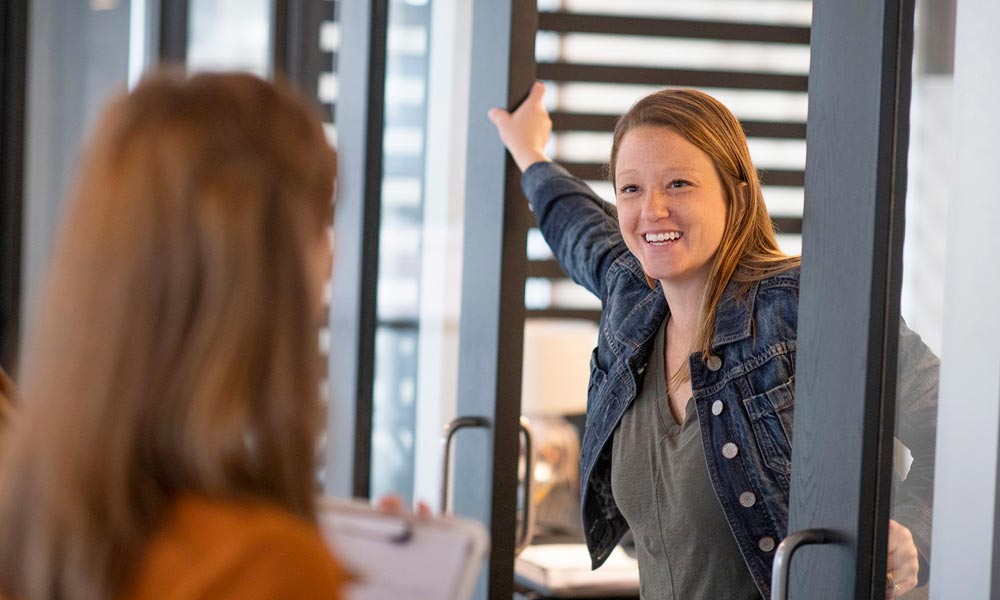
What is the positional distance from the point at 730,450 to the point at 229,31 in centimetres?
286

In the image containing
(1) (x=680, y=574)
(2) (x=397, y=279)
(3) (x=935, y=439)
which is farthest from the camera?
(2) (x=397, y=279)

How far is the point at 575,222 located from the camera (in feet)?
7.86

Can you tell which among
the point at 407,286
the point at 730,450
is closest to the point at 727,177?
the point at 730,450

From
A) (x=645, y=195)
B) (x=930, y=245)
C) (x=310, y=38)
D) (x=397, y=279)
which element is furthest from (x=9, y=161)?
A: (x=930, y=245)

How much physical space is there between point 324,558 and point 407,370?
256cm

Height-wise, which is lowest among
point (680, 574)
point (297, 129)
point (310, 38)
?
point (680, 574)

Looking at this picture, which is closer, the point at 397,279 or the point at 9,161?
the point at 397,279

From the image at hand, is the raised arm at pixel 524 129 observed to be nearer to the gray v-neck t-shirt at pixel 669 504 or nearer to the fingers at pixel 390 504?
the gray v-neck t-shirt at pixel 669 504

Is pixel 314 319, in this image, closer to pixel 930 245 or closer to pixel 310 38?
pixel 930 245

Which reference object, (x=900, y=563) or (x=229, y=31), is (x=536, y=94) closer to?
(x=900, y=563)

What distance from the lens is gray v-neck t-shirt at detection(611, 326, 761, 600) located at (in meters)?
1.87

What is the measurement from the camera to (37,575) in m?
0.85

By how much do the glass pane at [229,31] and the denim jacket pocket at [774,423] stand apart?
262 cm

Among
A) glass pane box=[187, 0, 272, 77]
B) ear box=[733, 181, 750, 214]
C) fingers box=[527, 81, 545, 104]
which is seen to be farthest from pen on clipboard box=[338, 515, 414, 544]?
glass pane box=[187, 0, 272, 77]
